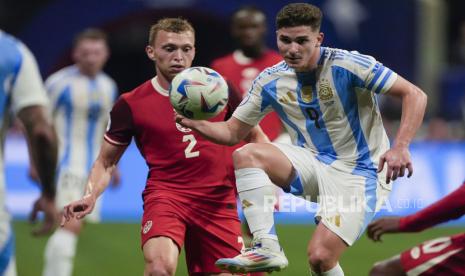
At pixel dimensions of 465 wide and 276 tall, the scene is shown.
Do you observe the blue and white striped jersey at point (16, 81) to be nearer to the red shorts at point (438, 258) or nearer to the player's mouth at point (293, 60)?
the player's mouth at point (293, 60)

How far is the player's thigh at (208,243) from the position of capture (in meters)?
6.08

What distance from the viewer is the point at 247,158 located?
5785 mm

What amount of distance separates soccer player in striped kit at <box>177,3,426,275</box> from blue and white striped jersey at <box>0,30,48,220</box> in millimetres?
1346

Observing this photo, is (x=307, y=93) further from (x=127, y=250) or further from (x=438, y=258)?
(x=127, y=250)

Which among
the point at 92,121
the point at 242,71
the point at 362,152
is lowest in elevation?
the point at 92,121

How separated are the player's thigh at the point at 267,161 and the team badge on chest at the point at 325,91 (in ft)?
1.34

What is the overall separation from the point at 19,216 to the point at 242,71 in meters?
3.92

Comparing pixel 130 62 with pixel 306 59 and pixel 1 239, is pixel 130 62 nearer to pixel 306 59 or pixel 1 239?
pixel 306 59

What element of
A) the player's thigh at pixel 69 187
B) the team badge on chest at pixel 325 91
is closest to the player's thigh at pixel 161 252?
the team badge on chest at pixel 325 91

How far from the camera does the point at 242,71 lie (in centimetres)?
950

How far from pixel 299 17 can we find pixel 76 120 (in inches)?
173

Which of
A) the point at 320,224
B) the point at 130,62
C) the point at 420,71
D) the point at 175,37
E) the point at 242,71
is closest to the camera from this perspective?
the point at 320,224

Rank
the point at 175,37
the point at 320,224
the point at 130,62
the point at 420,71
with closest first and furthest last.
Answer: the point at 320,224, the point at 175,37, the point at 420,71, the point at 130,62

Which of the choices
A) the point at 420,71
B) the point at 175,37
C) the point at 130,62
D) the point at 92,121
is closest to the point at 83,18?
the point at 130,62
